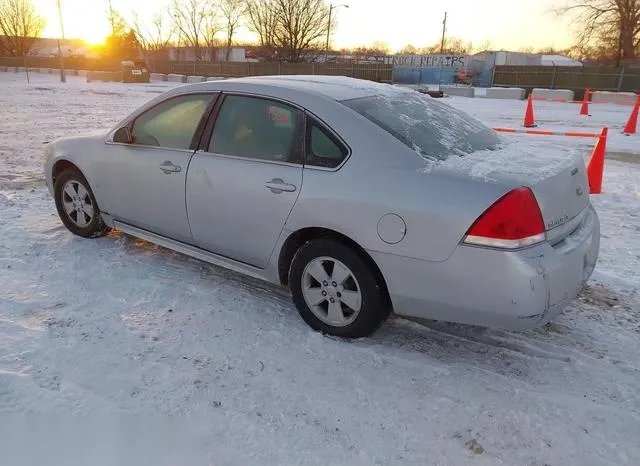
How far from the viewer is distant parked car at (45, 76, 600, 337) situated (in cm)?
263

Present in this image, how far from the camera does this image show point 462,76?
129 feet

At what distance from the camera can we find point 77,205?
4746 millimetres

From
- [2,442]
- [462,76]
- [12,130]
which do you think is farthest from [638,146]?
[462,76]

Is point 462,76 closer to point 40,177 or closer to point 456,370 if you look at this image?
point 40,177

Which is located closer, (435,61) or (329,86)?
(329,86)

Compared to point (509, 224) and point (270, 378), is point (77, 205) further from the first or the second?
point (509, 224)

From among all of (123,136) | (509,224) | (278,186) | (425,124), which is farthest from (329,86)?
(123,136)

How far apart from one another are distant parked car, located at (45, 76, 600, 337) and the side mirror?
0.01 m

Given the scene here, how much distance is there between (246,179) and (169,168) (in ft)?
2.62

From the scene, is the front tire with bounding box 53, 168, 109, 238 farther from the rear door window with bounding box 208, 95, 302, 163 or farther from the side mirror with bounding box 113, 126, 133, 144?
the rear door window with bounding box 208, 95, 302, 163

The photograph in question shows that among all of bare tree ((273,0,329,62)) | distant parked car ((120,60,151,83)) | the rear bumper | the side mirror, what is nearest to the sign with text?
bare tree ((273,0,329,62))

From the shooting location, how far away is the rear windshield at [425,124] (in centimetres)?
310

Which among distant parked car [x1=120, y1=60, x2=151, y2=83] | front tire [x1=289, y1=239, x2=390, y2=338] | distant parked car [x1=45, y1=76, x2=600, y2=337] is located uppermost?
distant parked car [x1=120, y1=60, x2=151, y2=83]

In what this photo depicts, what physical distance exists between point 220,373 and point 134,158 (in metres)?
2.09
